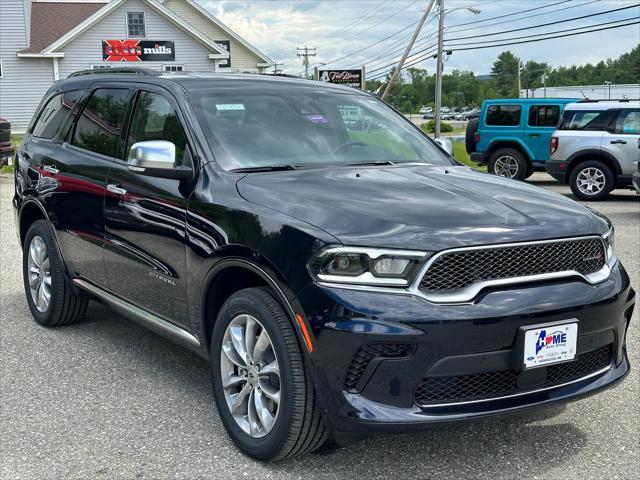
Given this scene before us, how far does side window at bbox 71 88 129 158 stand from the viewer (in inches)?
188

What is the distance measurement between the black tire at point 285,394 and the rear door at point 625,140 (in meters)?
12.5

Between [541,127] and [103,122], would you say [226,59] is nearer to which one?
[541,127]

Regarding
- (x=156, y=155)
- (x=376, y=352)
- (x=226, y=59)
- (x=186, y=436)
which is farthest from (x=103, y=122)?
(x=226, y=59)

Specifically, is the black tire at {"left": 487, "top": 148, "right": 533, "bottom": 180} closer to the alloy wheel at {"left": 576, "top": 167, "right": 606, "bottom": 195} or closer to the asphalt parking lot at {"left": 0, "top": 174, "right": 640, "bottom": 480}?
the alloy wheel at {"left": 576, "top": 167, "right": 606, "bottom": 195}

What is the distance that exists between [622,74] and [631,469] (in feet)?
493

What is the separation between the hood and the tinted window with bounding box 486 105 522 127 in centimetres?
1411

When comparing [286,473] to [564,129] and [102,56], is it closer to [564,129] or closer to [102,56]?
[564,129]

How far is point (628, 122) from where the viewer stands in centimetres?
1429

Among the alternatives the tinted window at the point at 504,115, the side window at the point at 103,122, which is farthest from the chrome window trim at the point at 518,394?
the tinted window at the point at 504,115

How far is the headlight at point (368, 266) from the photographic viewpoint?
9.76ft

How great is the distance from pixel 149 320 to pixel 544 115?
14621 millimetres

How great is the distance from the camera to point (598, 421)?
3953mm

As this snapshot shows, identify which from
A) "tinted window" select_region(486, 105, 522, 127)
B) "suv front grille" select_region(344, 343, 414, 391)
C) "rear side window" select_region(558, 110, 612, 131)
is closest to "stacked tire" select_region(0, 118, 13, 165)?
Answer: "tinted window" select_region(486, 105, 522, 127)

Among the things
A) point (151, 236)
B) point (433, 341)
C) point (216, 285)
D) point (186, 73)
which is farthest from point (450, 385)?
point (186, 73)
